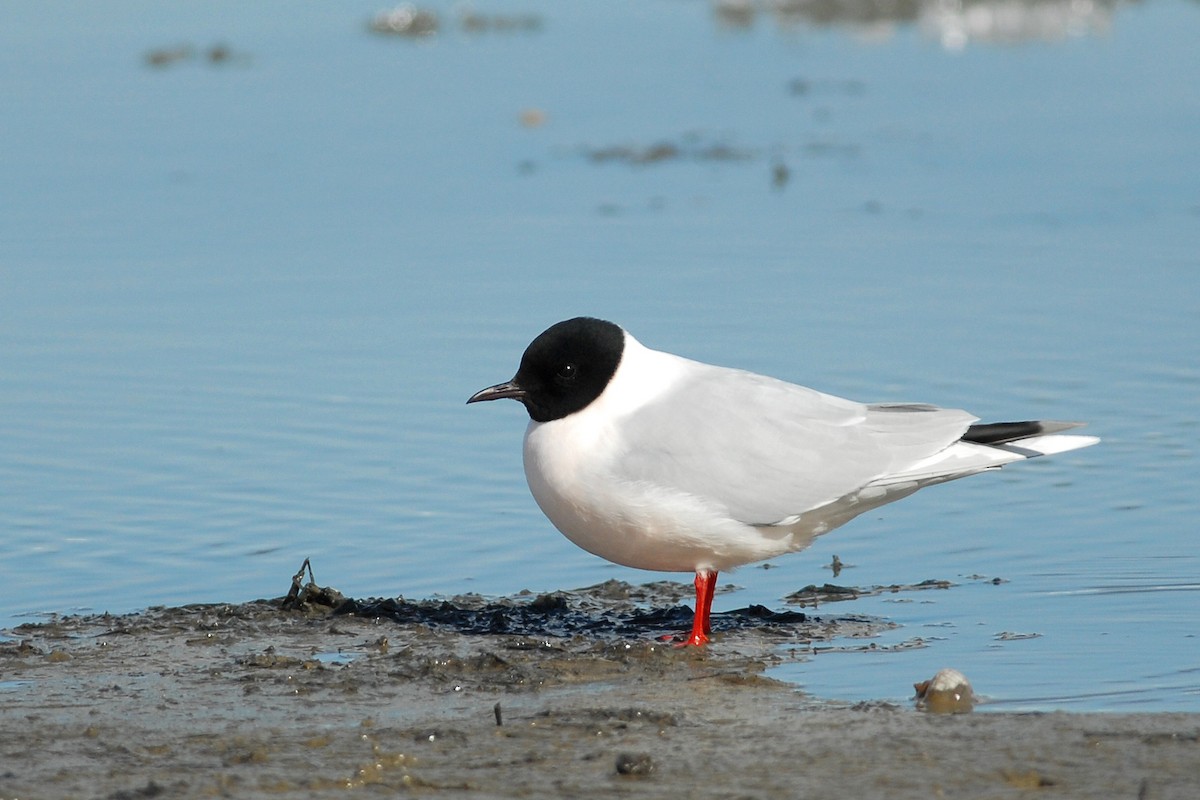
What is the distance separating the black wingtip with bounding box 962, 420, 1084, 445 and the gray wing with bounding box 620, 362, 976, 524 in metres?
0.07

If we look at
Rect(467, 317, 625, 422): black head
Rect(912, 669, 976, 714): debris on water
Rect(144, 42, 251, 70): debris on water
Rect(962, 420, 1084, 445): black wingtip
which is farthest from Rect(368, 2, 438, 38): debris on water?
Rect(912, 669, 976, 714): debris on water

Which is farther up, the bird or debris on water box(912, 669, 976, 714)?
the bird

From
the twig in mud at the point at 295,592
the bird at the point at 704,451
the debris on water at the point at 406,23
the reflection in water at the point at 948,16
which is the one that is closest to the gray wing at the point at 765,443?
Result: the bird at the point at 704,451

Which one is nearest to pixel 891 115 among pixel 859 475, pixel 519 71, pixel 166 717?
pixel 519 71

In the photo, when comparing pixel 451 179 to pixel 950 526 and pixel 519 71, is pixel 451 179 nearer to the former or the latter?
pixel 519 71

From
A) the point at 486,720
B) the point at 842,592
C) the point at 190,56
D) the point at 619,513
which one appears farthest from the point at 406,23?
the point at 486,720

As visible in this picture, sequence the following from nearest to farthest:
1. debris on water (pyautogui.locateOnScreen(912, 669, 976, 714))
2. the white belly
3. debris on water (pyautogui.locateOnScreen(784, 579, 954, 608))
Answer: debris on water (pyautogui.locateOnScreen(912, 669, 976, 714)), the white belly, debris on water (pyautogui.locateOnScreen(784, 579, 954, 608))

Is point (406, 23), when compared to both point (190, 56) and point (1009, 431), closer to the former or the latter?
point (190, 56)

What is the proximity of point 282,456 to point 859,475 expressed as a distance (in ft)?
9.94

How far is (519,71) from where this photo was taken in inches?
643

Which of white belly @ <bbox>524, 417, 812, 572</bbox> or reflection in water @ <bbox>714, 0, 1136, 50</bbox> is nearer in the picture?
white belly @ <bbox>524, 417, 812, 572</bbox>

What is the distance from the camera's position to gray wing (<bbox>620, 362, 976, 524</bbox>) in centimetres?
616

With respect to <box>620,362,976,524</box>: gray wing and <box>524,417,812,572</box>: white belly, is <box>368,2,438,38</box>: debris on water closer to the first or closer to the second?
<box>620,362,976,524</box>: gray wing

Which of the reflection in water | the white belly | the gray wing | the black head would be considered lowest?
the white belly
